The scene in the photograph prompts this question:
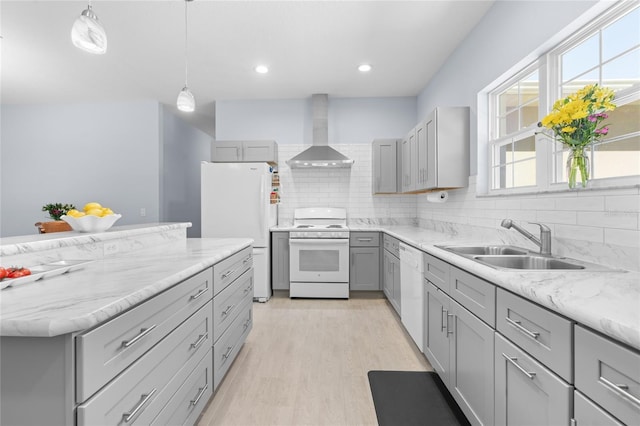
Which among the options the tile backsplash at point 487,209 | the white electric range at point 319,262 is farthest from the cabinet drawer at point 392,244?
the tile backsplash at point 487,209

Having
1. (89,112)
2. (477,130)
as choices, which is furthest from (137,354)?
(89,112)

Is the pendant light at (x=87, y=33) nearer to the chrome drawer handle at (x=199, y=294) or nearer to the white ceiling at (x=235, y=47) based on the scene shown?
the white ceiling at (x=235, y=47)

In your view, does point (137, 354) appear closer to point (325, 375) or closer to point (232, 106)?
point (325, 375)

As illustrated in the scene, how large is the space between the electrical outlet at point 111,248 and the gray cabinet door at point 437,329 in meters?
2.04

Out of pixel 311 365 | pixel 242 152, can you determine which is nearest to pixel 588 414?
pixel 311 365

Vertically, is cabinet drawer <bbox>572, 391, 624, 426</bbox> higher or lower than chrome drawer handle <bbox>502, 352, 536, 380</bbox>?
higher

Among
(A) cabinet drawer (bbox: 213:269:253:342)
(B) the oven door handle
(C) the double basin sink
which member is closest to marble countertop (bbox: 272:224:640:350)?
(C) the double basin sink

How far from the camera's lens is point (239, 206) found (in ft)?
12.9

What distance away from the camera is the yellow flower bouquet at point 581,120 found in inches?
54.1

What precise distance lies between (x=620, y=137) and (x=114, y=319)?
2.34 meters

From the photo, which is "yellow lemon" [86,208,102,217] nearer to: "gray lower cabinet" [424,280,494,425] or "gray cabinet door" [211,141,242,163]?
"gray lower cabinet" [424,280,494,425]

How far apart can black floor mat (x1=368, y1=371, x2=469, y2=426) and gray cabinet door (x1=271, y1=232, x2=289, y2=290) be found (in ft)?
6.75

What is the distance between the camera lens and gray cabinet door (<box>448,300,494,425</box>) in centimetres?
138

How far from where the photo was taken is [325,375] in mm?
2207
